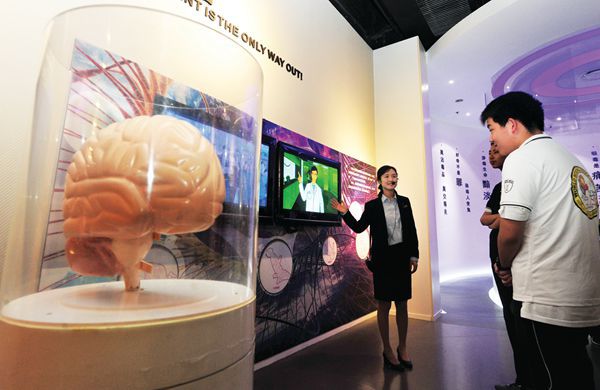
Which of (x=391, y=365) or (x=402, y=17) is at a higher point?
(x=402, y=17)

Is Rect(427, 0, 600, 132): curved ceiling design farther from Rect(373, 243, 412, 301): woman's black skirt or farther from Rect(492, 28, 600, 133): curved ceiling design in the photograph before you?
Rect(373, 243, 412, 301): woman's black skirt

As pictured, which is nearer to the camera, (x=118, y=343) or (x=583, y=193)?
(x=118, y=343)

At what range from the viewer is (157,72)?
0.77m

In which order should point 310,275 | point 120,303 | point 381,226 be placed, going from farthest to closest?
point 310,275 → point 381,226 → point 120,303

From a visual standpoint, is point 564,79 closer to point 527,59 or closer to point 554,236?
point 527,59

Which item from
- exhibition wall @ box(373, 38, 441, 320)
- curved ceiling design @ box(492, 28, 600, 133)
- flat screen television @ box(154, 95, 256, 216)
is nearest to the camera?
flat screen television @ box(154, 95, 256, 216)

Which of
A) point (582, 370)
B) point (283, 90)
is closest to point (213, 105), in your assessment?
point (582, 370)

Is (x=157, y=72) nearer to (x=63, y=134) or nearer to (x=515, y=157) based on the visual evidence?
A: (x=63, y=134)

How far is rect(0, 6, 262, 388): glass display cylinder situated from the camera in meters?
0.55

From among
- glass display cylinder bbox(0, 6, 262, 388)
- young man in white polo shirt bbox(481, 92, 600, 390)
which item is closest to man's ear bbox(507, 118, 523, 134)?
young man in white polo shirt bbox(481, 92, 600, 390)

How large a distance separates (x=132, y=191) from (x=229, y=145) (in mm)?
277

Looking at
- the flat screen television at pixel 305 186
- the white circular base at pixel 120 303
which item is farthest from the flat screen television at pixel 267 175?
the white circular base at pixel 120 303

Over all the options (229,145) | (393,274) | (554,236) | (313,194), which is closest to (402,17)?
(313,194)

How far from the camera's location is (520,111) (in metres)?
1.49
